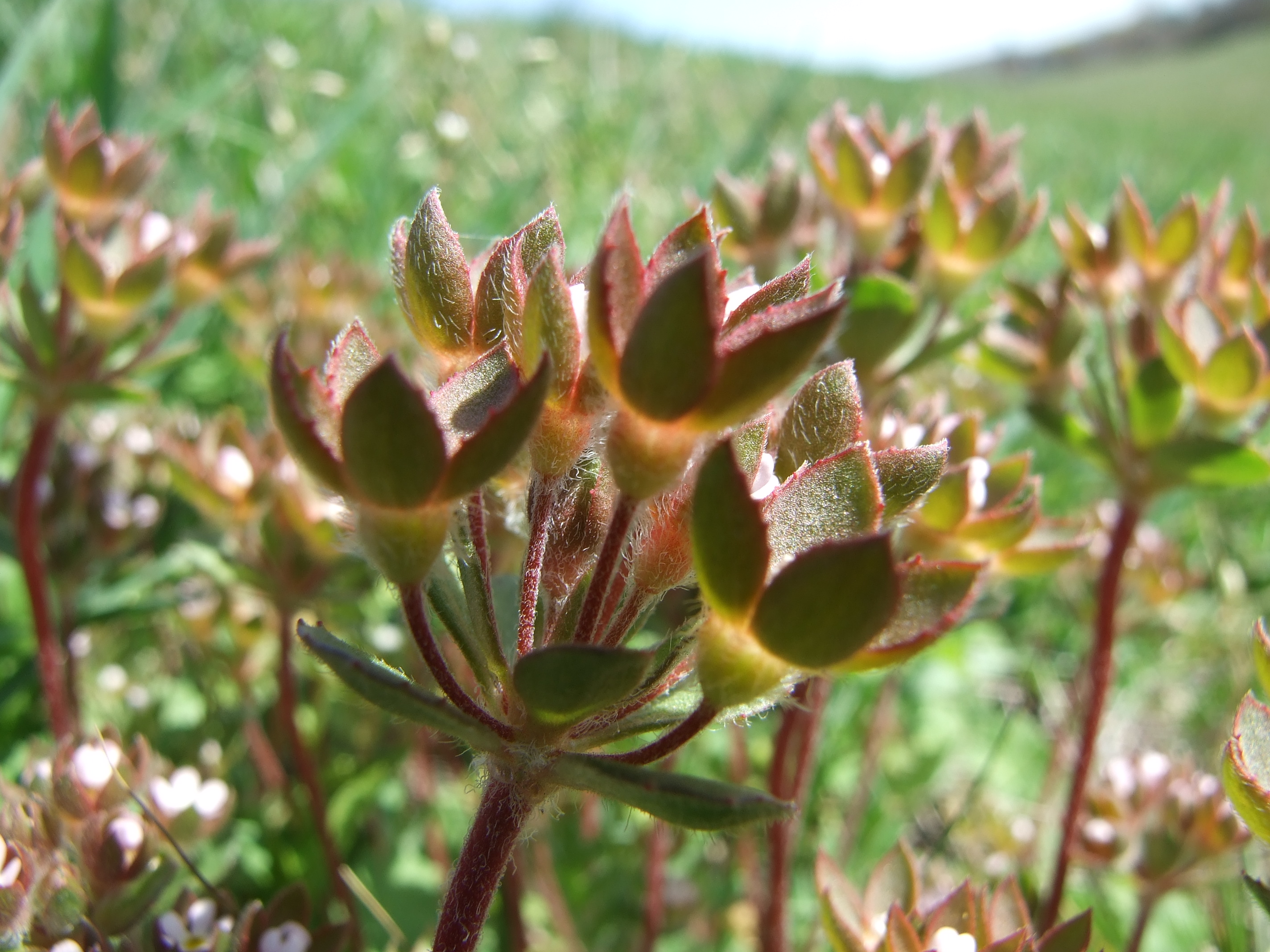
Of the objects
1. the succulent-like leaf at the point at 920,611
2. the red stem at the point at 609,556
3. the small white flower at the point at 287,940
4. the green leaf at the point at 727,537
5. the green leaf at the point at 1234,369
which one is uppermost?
the green leaf at the point at 727,537

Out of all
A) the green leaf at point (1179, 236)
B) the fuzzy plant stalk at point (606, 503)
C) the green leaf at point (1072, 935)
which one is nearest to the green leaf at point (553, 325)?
the fuzzy plant stalk at point (606, 503)

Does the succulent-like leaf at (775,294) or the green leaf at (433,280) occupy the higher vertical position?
the green leaf at (433,280)

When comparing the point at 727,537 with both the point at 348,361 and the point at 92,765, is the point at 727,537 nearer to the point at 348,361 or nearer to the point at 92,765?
the point at 348,361

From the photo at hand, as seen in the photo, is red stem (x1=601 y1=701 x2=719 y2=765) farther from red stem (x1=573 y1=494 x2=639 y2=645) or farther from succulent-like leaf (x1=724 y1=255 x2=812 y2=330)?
succulent-like leaf (x1=724 y1=255 x2=812 y2=330)

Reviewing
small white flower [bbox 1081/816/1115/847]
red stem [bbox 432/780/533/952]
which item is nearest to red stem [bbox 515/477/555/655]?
red stem [bbox 432/780/533/952]

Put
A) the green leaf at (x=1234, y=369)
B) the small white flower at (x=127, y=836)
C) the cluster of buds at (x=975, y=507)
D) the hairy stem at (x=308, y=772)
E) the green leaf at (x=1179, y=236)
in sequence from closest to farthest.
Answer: the small white flower at (x=127, y=836), the cluster of buds at (x=975, y=507), the green leaf at (x=1234, y=369), the hairy stem at (x=308, y=772), the green leaf at (x=1179, y=236)

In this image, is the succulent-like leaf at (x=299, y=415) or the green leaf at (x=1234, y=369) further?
the green leaf at (x=1234, y=369)

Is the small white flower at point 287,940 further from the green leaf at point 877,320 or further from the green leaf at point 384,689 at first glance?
the green leaf at point 877,320

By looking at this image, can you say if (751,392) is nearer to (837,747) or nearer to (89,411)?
(837,747)
